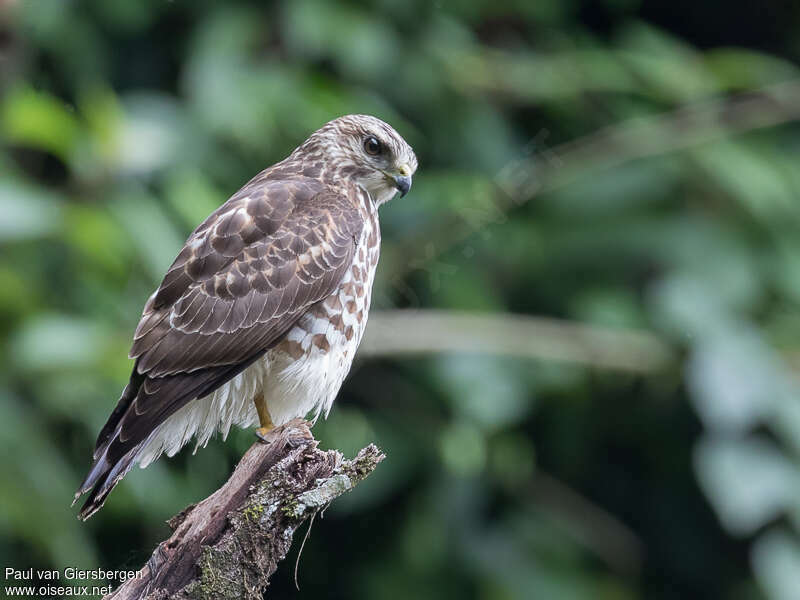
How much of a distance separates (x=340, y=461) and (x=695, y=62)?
248 inches

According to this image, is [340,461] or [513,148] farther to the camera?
[513,148]

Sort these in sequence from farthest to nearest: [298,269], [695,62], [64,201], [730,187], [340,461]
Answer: [695,62], [730,187], [64,201], [298,269], [340,461]

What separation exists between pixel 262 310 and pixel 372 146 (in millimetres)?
799

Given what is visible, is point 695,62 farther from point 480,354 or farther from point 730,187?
point 480,354

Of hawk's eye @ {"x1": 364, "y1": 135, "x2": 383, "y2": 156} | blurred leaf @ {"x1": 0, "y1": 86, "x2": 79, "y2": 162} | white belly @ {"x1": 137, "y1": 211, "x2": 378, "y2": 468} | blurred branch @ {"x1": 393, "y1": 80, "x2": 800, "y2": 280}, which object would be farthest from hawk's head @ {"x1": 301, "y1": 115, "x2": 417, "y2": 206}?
blurred branch @ {"x1": 393, "y1": 80, "x2": 800, "y2": 280}

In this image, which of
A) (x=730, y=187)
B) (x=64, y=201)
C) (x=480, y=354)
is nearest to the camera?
(x=64, y=201)

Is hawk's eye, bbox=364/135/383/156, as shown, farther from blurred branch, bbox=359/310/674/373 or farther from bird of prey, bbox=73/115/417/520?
blurred branch, bbox=359/310/674/373

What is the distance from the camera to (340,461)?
13.1ft

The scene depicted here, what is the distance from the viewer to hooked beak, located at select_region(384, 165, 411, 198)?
4.79 meters

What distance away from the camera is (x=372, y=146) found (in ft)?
16.2

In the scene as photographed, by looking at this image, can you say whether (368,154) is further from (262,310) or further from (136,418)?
(136,418)

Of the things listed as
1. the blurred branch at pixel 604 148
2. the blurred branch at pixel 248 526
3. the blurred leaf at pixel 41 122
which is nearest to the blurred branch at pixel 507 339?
the blurred branch at pixel 604 148

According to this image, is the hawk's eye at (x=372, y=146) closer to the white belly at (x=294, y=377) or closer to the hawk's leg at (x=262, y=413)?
the white belly at (x=294, y=377)

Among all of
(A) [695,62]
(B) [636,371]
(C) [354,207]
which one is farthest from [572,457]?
Answer: (C) [354,207]
